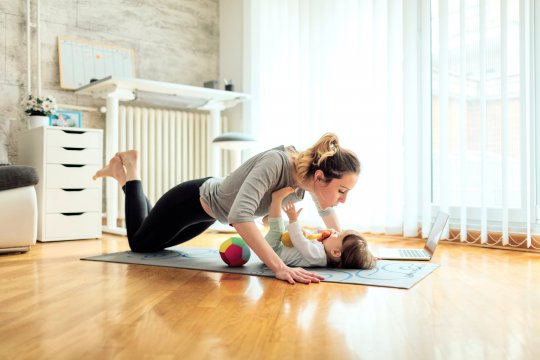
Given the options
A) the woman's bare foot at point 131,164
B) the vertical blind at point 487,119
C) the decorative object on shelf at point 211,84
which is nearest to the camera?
the woman's bare foot at point 131,164

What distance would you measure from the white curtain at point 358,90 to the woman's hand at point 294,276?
61.8 inches

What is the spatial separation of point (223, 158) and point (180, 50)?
0.99m

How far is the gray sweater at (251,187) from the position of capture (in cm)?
183

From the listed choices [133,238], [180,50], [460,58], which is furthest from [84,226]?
[460,58]

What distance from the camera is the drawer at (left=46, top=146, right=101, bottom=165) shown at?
3.13m

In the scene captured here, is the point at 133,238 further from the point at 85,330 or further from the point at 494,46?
the point at 494,46

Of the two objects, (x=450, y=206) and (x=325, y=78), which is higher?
(x=325, y=78)

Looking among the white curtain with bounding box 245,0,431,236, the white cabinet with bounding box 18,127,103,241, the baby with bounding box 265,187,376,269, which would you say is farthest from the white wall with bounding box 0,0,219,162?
the baby with bounding box 265,187,376,269

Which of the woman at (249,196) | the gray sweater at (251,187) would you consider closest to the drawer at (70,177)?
the woman at (249,196)

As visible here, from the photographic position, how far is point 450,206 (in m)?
3.09

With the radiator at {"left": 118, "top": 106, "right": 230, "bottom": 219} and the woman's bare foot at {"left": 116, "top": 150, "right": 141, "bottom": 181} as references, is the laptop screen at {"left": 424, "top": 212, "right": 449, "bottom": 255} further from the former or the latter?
the radiator at {"left": 118, "top": 106, "right": 230, "bottom": 219}

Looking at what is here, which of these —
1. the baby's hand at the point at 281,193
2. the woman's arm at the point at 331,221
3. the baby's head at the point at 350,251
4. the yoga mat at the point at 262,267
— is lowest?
the yoga mat at the point at 262,267

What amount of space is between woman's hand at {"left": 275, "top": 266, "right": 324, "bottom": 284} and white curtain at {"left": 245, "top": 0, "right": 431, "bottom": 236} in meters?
1.57

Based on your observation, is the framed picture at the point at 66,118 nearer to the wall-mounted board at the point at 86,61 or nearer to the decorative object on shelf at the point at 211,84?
the wall-mounted board at the point at 86,61
